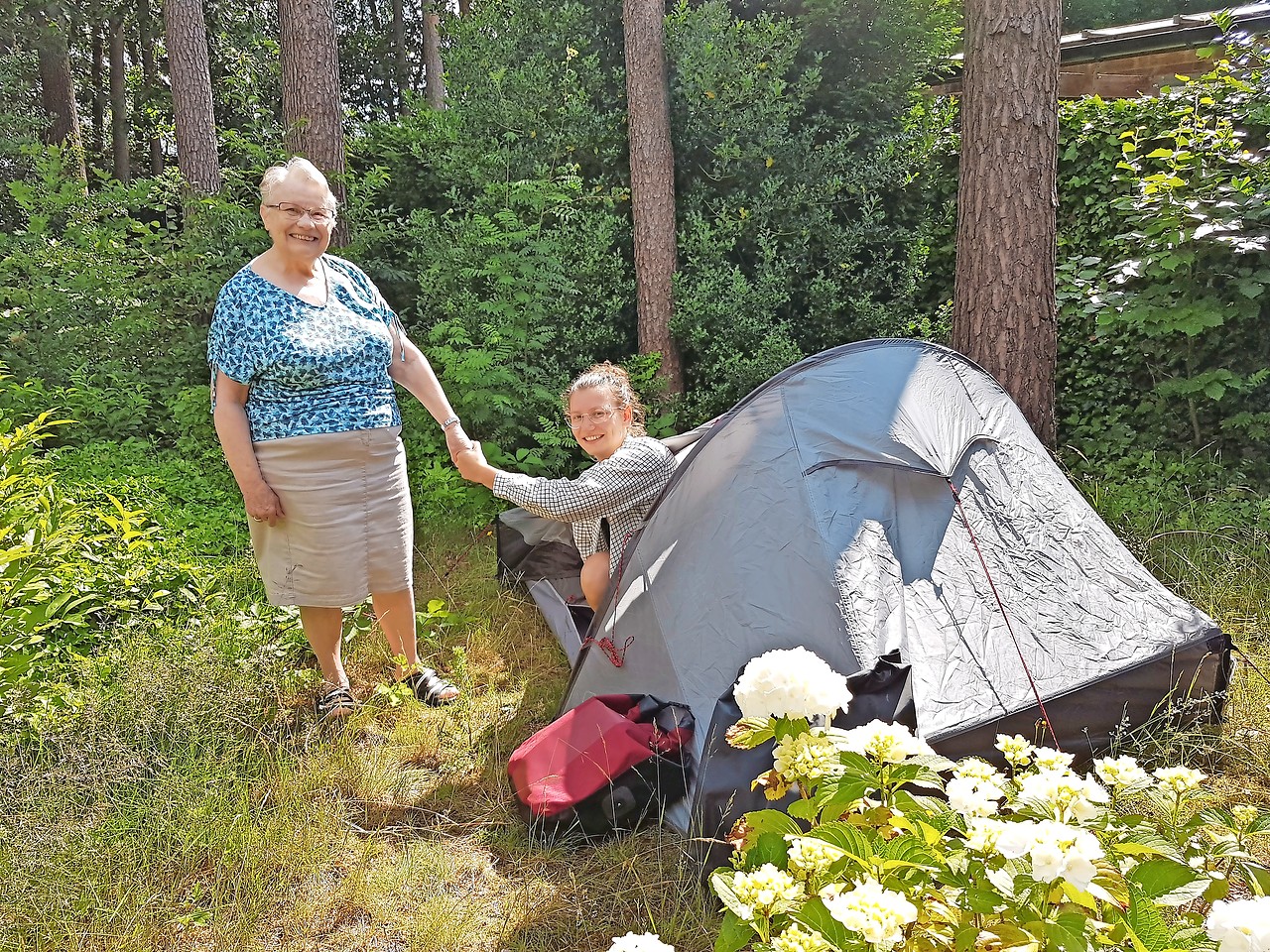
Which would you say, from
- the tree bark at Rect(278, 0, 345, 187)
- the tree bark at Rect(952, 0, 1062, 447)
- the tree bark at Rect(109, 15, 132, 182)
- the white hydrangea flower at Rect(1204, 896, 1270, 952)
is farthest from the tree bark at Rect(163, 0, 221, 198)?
the white hydrangea flower at Rect(1204, 896, 1270, 952)

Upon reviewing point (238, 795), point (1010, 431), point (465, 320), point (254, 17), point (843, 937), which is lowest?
point (238, 795)

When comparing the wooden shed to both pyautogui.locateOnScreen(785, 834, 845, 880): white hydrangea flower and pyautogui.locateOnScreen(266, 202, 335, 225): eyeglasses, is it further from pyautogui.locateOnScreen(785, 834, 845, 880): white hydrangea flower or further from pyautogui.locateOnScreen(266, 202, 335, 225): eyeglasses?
pyautogui.locateOnScreen(785, 834, 845, 880): white hydrangea flower

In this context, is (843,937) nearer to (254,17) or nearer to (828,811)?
(828,811)

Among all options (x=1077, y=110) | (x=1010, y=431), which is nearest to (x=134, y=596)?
(x=1010, y=431)

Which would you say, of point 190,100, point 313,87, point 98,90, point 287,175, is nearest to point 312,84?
point 313,87

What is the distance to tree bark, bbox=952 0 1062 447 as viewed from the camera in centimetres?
388

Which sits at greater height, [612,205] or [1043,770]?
[612,205]

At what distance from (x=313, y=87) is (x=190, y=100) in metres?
2.05

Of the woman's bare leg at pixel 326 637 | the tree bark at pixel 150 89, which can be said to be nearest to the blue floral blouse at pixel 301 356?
the woman's bare leg at pixel 326 637

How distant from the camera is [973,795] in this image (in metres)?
1.17

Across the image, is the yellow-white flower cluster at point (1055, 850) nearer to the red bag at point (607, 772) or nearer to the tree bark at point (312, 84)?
the red bag at point (607, 772)

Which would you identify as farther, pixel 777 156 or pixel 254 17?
pixel 254 17

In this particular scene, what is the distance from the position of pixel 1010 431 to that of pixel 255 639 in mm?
2692

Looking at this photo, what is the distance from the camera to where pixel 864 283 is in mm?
5438
